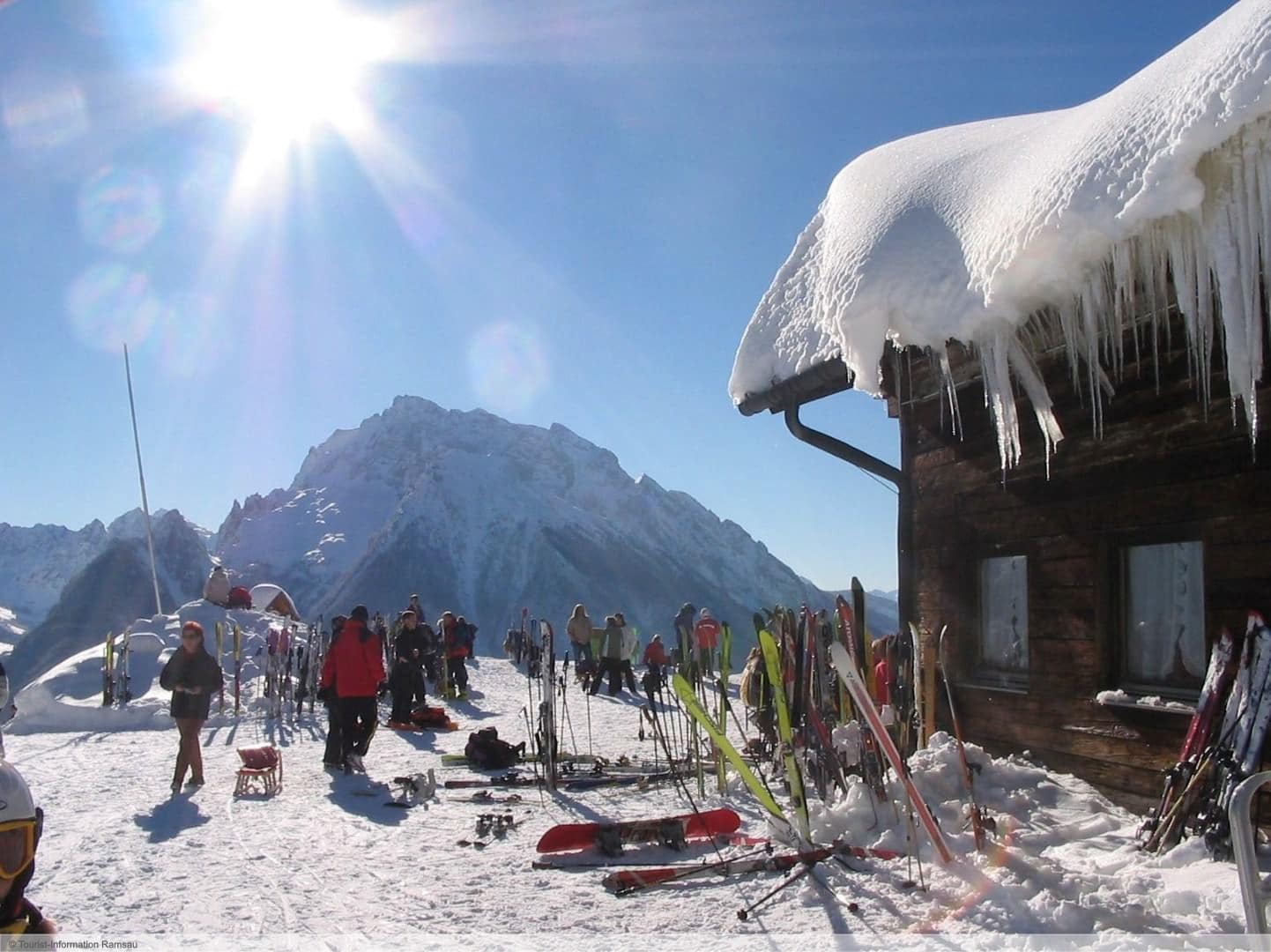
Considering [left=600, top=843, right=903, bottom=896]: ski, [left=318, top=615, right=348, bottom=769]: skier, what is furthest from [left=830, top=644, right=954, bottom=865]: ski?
[left=318, top=615, right=348, bottom=769]: skier

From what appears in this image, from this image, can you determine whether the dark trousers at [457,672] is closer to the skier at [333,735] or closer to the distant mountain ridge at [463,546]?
the skier at [333,735]

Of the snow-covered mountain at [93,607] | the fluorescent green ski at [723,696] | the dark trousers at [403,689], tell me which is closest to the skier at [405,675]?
the dark trousers at [403,689]

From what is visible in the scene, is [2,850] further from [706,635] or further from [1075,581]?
[706,635]

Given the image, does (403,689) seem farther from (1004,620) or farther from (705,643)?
(1004,620)

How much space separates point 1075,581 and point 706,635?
7902mm

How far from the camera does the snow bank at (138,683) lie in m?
14.3

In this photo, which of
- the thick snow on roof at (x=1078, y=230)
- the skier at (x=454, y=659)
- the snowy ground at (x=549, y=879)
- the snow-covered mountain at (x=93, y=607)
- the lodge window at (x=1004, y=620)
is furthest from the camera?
the snow-covered mountain at (x=93, y=607)

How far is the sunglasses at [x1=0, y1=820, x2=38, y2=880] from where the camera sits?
2512 mm

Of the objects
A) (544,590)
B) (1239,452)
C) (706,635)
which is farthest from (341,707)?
(544,590)

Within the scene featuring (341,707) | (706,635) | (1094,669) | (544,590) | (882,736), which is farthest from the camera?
(544,590)

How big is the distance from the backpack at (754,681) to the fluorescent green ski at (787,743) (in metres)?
2.73

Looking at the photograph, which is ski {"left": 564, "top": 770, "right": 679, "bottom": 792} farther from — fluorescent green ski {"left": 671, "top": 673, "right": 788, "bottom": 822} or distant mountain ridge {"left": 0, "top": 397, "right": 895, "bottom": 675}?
distant mountain ridge {"left": 0, "top": 397, "right": 895, "bottom": 675}

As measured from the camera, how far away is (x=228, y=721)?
1452cm

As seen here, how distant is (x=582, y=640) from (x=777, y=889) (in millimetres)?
15228
